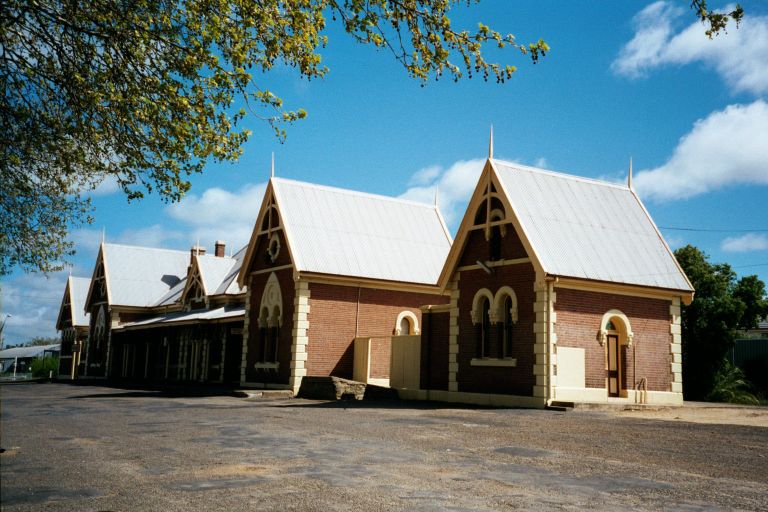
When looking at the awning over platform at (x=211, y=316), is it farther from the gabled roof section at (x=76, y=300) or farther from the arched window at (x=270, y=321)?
the gabled roof section at (x=76, y=300)

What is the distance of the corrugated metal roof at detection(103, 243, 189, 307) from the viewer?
4931cm

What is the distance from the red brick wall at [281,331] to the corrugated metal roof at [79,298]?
29.9 m

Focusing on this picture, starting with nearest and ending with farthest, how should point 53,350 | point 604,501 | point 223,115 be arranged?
1. point 604,501
2. point 223,115
3. point 53,350

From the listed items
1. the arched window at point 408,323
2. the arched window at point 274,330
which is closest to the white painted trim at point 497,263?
the arched window at point 408,323

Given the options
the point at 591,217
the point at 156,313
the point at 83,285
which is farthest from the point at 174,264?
the point at 591,217

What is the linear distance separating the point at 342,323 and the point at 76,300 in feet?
121

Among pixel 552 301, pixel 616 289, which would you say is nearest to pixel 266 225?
pixel 552 301

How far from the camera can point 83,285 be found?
197 ft

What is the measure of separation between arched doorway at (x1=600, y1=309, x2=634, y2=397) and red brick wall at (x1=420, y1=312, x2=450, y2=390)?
5220 millimetres

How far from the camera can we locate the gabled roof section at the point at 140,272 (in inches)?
1939

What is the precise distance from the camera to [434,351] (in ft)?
82.7

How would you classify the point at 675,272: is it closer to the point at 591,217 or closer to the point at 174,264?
the point at 591,217

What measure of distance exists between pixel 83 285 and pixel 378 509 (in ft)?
192

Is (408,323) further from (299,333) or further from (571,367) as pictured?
(571,367)
